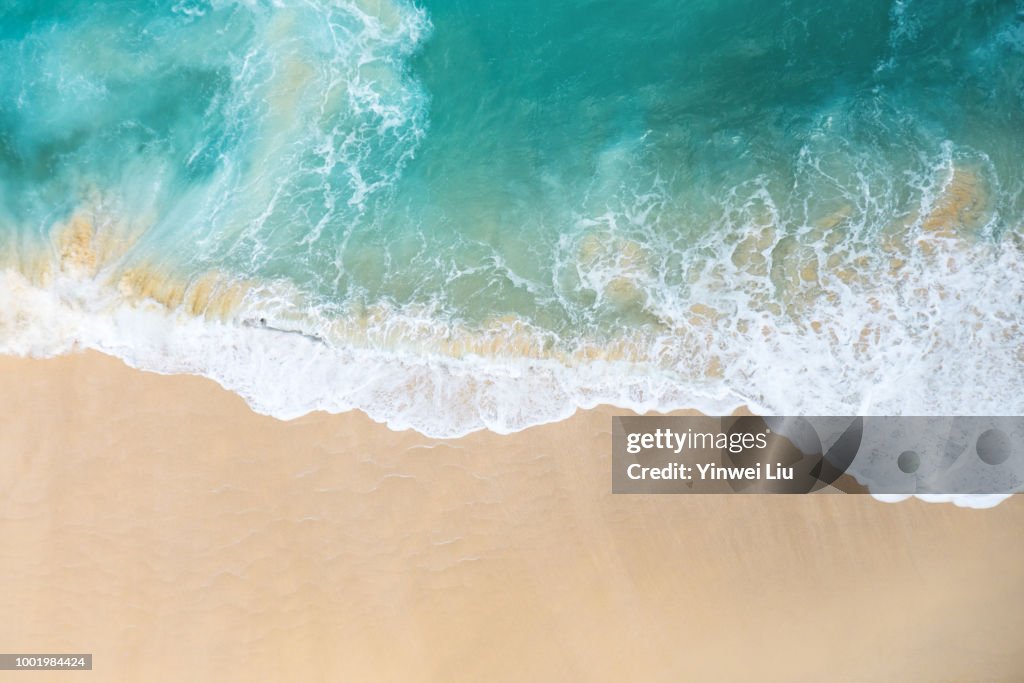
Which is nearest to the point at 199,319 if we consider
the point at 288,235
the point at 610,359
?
the point at 288,235

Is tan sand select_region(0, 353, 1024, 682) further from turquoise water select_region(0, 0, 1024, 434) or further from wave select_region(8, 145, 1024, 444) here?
turquoise water select_region(0, 0, 1024, 434)

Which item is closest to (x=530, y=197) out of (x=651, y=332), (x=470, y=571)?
(x=651, y=332)

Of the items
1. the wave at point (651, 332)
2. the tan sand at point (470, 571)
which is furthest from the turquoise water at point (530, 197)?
the tan sand at point (470, 571)

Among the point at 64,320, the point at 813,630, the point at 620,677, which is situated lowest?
the point at 620,677

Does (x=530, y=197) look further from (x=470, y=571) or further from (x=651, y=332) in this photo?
(x=470, y=571)

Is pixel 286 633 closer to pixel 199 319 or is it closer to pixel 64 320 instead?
pixel 199 319

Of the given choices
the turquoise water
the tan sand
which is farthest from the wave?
Result: the tan sand

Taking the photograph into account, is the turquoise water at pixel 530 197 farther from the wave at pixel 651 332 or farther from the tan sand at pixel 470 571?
the tan sand at pixel 470 571
